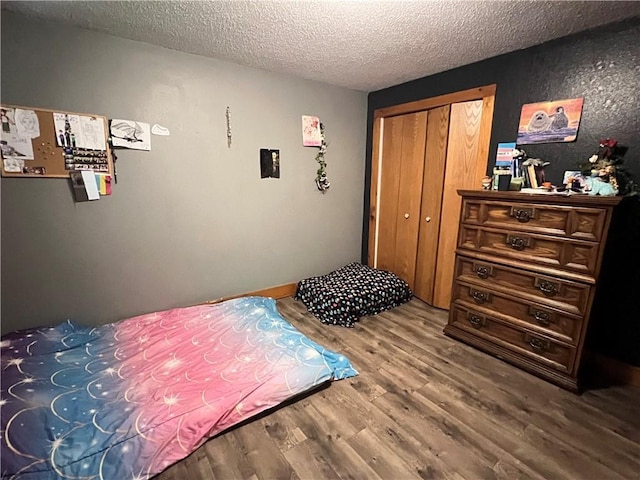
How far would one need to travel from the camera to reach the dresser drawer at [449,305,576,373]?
6.13 feet

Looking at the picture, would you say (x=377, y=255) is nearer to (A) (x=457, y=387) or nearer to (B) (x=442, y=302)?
(B) (x=442, y=302)

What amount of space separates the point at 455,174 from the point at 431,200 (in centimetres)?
33

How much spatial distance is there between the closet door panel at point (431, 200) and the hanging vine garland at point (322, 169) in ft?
3.29

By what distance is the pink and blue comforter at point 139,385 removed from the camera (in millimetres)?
1280

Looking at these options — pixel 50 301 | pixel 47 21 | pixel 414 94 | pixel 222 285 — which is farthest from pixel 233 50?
pixel 50 301

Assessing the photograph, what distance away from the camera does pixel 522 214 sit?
1.95 m

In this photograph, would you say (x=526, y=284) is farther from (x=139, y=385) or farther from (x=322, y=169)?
(x=139, y=385)

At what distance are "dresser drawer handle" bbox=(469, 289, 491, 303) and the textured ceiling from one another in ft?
5.74

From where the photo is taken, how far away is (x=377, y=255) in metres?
3.61

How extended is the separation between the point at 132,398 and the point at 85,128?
5.76ft

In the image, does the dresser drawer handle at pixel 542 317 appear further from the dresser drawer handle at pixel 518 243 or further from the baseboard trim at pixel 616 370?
the baseboard trim at pixel 616 370

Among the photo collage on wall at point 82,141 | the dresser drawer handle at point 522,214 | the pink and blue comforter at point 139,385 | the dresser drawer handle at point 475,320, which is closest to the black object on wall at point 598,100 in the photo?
the dresser drawer handle at point 522,214

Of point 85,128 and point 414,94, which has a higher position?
point 414,94

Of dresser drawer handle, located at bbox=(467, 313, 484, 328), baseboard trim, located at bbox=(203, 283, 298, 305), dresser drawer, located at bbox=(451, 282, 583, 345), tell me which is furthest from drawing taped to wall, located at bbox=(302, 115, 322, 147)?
dresser drawer handle, located at bbox=(467, 313, 484, 328)
